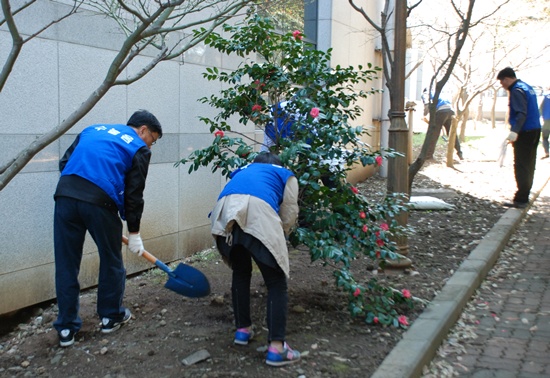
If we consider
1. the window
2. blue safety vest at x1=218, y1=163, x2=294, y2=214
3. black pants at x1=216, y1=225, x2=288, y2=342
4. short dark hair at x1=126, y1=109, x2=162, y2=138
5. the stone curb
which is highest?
the window

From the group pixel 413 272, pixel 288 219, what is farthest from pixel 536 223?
pixel 288 219

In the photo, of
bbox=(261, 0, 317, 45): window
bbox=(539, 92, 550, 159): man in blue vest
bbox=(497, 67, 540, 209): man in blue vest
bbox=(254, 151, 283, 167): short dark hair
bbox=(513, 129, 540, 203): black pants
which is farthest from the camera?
bbox=(539, 92, 550, 159): man in blue vest

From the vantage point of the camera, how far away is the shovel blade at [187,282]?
4.79 metres

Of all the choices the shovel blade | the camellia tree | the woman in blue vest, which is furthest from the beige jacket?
the shovel blade

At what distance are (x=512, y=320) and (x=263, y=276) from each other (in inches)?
93.7

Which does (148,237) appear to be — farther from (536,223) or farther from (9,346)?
(536,223)

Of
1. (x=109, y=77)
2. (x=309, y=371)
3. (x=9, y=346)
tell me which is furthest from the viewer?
(x=9, y=346)

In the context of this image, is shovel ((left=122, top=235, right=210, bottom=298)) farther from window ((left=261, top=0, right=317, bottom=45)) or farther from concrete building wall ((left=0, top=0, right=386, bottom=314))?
window ((left=261, top=0, right=317, bottom=45))

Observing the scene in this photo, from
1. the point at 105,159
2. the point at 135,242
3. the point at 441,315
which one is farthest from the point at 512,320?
the point at 105,159

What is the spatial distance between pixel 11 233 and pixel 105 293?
95 centimetres

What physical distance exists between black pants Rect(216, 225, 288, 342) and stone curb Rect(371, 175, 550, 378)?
2.22 ft

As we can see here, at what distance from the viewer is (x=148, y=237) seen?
622cm

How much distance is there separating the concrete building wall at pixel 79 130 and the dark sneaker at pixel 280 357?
220cm

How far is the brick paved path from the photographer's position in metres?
4.35
